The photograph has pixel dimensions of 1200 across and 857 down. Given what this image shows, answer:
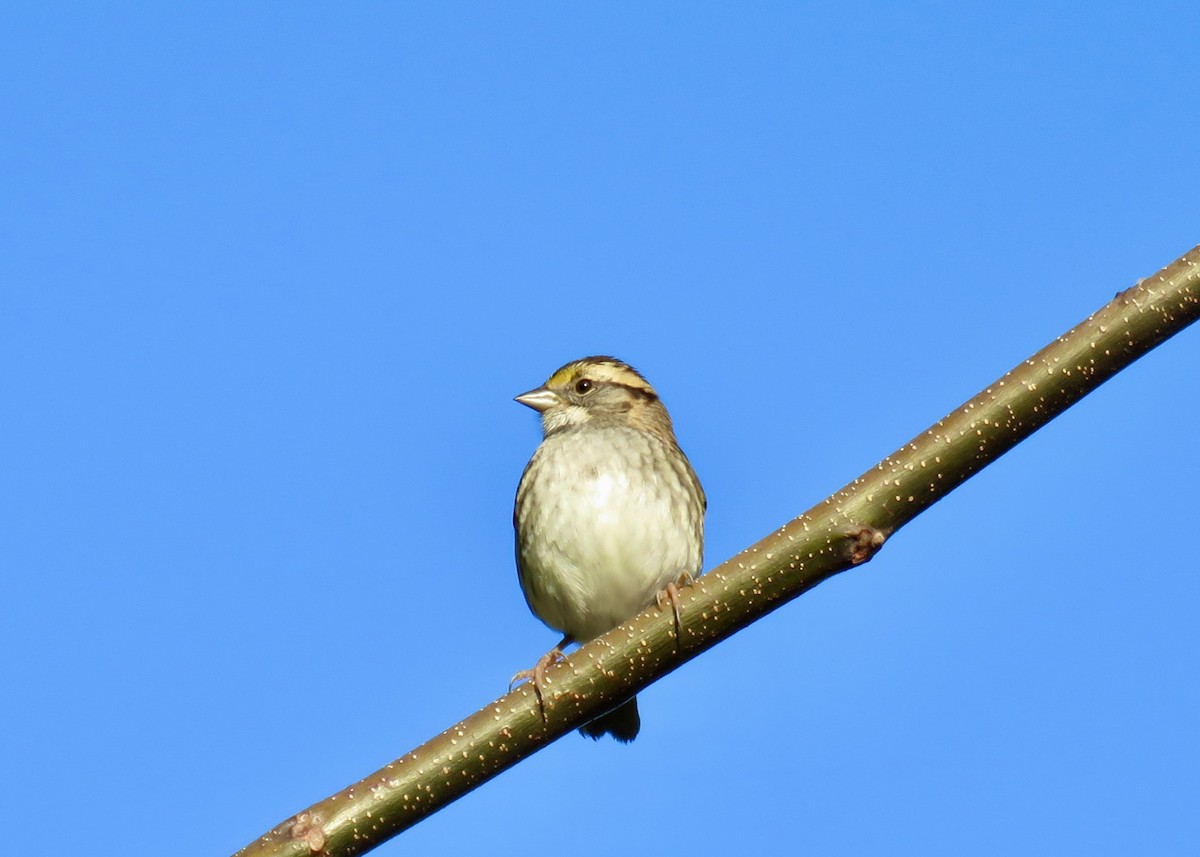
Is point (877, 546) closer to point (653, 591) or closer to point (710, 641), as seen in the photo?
point (710, 641)

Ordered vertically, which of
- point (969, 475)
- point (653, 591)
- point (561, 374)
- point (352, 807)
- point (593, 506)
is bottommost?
point (352, 807)

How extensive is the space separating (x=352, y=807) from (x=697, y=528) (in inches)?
158

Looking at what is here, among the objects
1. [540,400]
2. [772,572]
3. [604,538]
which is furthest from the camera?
[540,400]

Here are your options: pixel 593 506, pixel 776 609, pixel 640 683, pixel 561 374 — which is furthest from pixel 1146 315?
pixel 561 374

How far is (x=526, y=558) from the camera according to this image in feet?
24.7

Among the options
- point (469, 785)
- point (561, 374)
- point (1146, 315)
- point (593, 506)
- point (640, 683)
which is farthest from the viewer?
point (561, 374)

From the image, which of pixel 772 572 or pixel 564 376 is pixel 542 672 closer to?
pixel 772 572

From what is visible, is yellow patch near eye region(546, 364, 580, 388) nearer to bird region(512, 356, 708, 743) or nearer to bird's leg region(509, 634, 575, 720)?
bird region(512, 356, 708, 743)

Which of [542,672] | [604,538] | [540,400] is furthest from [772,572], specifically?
[540,400]

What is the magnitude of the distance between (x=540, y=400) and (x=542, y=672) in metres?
4.36

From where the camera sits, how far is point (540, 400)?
8.41m

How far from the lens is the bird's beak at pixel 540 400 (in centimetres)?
838

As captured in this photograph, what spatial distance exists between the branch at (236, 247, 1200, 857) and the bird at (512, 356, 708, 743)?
9.13 feet

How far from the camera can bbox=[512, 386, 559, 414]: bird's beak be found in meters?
8.38
